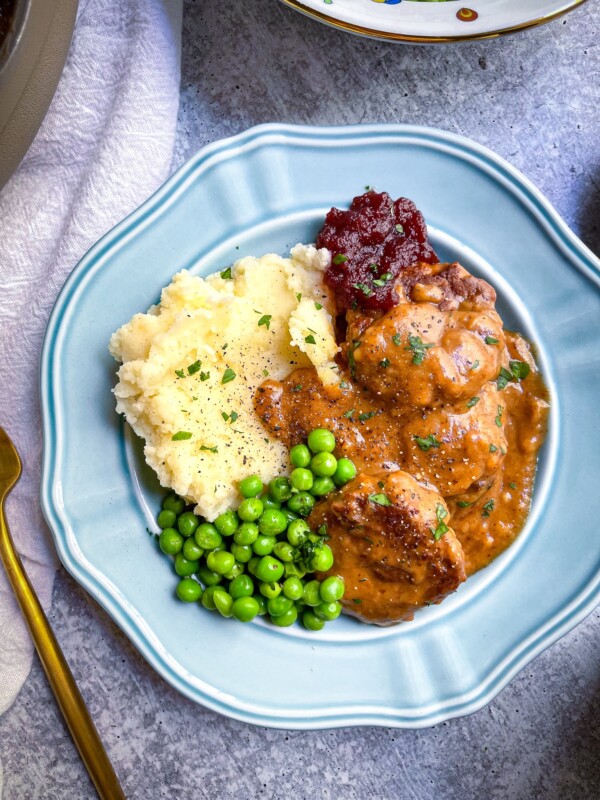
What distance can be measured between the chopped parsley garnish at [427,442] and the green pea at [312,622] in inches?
43.6

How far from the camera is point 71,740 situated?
420cm

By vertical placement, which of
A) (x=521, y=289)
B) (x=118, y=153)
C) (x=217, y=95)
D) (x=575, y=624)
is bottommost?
(x=575, y=624)

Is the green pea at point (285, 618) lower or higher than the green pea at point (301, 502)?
lower

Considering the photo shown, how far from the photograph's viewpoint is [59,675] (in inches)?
160

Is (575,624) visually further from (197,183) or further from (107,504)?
(197,183)

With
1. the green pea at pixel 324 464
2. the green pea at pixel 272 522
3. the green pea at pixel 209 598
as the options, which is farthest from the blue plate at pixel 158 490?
the green pea at pixel 324 464

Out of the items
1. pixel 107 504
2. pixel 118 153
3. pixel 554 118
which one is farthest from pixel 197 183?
pixel 554 118

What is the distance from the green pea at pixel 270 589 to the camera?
3.86 m

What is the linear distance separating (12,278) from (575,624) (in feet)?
11.9

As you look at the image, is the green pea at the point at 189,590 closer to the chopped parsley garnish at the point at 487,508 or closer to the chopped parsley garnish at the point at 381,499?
the chopped parsley garnish at the point at 381,499

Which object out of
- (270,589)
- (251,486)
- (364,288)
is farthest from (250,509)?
(364,288)

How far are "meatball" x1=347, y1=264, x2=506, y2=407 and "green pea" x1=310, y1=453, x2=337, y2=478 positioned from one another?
1.33 ft

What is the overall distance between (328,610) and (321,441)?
900 millimetres

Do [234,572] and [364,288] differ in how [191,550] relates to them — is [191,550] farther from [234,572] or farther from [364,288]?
[364,288]
